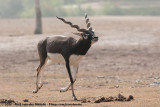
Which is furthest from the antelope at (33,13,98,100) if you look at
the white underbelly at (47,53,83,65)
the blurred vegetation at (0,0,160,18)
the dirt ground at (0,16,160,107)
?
the blurred vegetation at (0,0,160,18)

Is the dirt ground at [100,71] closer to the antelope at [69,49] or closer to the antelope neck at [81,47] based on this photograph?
the antelope at [69,49]

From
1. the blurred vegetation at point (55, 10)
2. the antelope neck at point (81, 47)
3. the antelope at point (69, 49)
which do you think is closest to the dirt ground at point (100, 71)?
the antelope at point (69, 49)

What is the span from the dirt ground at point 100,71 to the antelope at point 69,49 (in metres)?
0.79

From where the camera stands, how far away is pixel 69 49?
14055 millimetres

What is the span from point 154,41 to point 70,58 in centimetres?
1644

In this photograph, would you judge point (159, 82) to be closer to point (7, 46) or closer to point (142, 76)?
point (142, 76)

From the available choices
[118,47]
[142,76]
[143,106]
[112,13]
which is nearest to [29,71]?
[142,76]

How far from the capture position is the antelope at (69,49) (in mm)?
13859

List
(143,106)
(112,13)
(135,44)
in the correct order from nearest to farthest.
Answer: (143,106) < (135,44) < (112,13)

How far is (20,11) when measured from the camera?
58406mm

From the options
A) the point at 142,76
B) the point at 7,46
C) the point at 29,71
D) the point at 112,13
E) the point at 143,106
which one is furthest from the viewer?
the point at 112,13

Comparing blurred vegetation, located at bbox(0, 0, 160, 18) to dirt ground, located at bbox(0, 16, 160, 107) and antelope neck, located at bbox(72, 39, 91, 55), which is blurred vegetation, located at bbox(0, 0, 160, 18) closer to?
dirt ground, located at bbox(0, 16, 160, 107)

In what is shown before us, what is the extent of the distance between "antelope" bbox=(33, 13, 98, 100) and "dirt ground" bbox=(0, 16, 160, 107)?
789 millimetres

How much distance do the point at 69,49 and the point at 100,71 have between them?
759 centimetres
